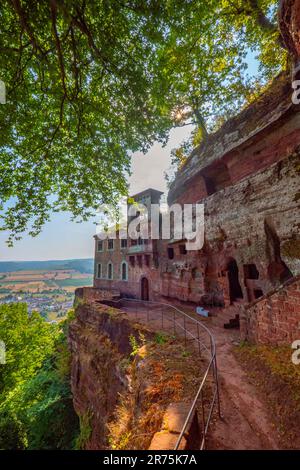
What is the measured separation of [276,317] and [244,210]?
5.58 meters

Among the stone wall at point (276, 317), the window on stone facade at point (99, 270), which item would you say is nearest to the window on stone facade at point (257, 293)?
the stone wall at point (276, 317)

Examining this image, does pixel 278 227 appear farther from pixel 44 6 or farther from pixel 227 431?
pixel 44 6

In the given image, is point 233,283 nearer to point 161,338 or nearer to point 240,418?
point 161,338

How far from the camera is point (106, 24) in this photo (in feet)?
22.2

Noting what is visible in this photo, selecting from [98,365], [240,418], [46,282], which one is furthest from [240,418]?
[46,282]

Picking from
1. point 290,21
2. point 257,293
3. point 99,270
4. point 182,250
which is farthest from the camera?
point 99,270

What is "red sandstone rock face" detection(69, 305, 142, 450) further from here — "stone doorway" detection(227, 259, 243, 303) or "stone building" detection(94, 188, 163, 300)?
"stone building" detection(94, 188, 163, 300)

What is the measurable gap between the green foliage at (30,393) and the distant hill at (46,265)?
391 ft

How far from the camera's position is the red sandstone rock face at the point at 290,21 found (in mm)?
5871

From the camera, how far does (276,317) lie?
580 cm

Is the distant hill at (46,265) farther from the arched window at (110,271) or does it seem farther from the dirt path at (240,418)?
the dirt path at (240,418)

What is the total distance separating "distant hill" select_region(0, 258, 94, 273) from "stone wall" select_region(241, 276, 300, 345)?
5325 inches

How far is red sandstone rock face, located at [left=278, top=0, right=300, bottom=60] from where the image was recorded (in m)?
5.87
